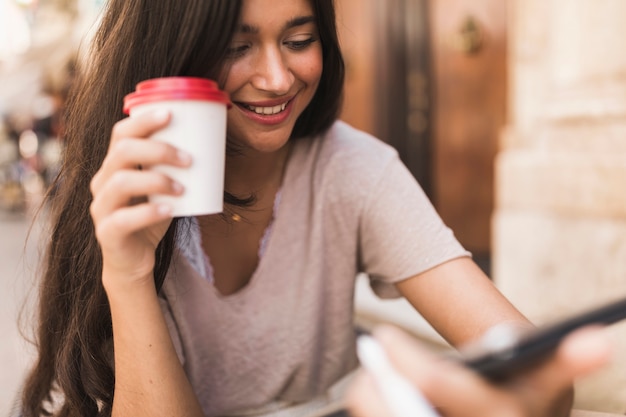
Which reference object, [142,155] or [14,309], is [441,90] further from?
[142,155]

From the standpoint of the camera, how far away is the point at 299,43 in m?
1.38

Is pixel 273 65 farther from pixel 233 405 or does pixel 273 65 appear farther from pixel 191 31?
pixel 233 405

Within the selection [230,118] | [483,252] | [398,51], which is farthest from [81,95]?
[398,51]

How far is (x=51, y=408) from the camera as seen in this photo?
5.22ft

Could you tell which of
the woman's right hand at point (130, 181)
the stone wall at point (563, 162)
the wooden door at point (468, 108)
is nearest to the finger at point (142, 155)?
the woman's right hand at point (130, 181)

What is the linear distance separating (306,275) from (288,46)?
582 millimetres

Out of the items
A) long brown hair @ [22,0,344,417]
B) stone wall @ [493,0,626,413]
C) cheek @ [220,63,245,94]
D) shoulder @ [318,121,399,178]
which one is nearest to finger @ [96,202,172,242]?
long brown hair @ [22,0,344,417]

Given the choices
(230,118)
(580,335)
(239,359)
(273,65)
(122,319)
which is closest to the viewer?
(580,335)

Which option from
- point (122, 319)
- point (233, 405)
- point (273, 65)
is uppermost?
Result: point (273, 65)

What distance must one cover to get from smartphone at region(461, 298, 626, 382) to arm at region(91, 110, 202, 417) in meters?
0.54

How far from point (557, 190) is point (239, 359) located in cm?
181

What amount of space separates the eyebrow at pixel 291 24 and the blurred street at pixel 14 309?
687 mm

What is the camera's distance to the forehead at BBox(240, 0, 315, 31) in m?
1.24

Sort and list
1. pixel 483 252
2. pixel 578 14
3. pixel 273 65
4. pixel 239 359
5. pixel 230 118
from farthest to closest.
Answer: pixel 483 252
pixel 578 14
pixel 239 359
pixel 230 118
pixel 273 65
